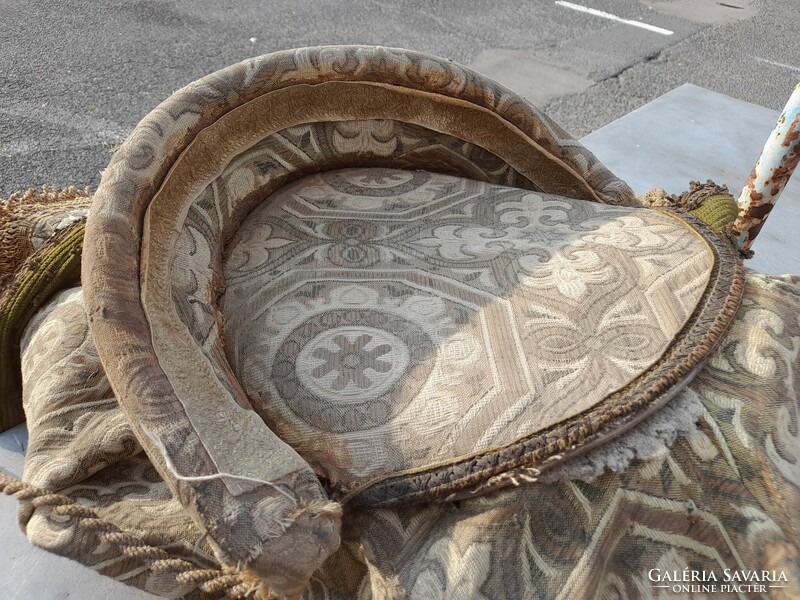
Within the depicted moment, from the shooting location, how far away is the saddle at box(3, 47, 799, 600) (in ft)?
1.86

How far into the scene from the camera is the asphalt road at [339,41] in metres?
2.37

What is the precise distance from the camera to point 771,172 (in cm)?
119

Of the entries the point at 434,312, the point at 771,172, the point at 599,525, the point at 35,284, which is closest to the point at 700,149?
the point at 771,172

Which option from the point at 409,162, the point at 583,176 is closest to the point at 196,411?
the point at 409,162

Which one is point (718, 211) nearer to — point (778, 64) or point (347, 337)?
point (347, 337)

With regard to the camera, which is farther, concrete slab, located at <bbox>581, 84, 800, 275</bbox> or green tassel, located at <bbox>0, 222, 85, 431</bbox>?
concrete slab, located at <bbox>581, 84, 800, 275</bbox>

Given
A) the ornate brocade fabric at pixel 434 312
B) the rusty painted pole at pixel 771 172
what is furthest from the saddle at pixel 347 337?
the rusty painted pole at pixel 771 172

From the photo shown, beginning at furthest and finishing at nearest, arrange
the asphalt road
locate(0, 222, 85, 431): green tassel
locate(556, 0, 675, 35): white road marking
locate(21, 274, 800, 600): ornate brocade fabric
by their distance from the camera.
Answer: locate(556, 0, 675, 35): white road marking → the asphalt road → locate(0, 222, 85, 431): green tassel → locate(21, 274, 800, 600): ornate brocade fabric

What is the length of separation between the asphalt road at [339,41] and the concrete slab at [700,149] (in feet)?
1.29

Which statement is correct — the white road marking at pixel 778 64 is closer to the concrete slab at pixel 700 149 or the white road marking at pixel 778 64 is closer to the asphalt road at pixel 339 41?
the asphalt road at pixel 339 41

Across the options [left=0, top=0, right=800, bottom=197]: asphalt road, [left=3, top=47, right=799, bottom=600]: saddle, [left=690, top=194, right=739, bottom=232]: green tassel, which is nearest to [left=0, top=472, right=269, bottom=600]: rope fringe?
[left=3, top=47, right=799, bottom=600]: saddle

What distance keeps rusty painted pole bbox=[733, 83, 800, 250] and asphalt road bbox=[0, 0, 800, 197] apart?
135 cm

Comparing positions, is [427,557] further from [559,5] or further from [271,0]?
[559,5]

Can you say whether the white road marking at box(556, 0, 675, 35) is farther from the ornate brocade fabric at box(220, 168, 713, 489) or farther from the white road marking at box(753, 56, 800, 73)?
the ornate brocade fabric at box(220, 168, 713, 489)
